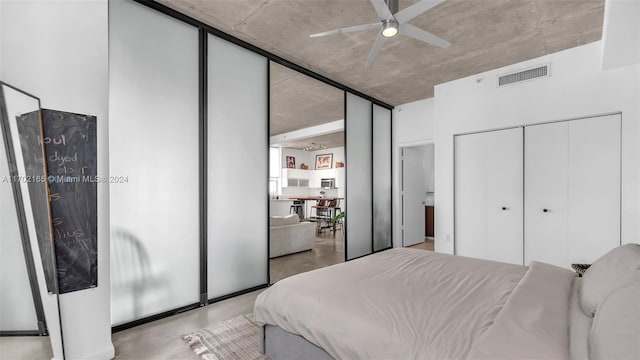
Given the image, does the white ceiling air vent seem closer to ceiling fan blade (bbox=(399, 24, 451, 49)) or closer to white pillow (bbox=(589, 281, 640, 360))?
ceiling fan blade (bbox=(399, 24, 451, 49))

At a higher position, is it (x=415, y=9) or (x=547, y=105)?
(x=415, y=9)

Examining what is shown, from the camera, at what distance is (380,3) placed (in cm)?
215

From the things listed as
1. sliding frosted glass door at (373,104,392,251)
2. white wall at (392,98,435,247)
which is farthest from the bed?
white wall at (392,98,435,247)

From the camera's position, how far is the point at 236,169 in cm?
327

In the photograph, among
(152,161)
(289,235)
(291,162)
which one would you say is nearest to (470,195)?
(289,235)

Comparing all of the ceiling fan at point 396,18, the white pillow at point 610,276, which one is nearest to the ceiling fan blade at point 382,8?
the ceiling fan at point 396,18

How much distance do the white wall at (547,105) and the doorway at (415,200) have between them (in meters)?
1.18

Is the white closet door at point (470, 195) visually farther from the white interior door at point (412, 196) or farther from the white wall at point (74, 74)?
the white wall at point (74, 74)

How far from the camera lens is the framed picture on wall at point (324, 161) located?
11.0 m

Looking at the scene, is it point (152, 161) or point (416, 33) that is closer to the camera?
point (416, 33)

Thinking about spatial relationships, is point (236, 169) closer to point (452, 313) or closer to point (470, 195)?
point (452, 313)

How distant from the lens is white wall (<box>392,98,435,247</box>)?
5.45 meters

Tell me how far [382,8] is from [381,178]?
3782mm

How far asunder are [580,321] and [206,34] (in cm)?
359
